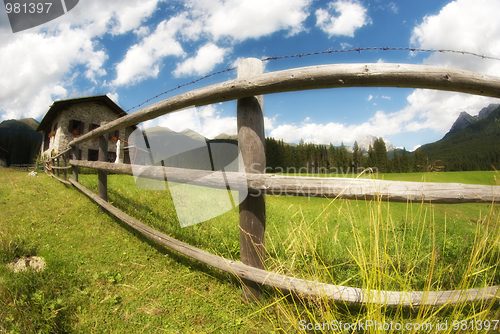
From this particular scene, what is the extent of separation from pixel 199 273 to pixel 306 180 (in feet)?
5.55

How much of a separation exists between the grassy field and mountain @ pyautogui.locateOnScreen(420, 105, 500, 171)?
3.95ft

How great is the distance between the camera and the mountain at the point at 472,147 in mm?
20188

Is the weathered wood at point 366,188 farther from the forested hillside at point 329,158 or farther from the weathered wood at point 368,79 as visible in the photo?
the forested hillside at point 329,158

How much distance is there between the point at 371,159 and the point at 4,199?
1342cm

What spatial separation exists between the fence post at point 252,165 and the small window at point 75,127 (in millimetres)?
21769

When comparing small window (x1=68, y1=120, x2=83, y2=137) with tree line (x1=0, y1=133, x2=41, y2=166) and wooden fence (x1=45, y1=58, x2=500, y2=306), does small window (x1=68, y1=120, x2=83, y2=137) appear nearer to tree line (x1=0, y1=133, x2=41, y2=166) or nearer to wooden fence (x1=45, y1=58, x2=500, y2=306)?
wooden fence (x1=45, y1=58, x2=500, y2=306)

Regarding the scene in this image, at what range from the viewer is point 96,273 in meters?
2.21

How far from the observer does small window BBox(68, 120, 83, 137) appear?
1736cm

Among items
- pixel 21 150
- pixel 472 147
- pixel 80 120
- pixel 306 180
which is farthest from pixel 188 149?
pixel 21 150

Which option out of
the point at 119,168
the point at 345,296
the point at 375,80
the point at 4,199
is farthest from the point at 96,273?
the point at 4,199

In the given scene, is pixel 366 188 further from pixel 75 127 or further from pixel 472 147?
pixel 472 147

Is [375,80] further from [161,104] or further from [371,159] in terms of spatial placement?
[371,159]

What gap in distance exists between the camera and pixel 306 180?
1598 millimetres

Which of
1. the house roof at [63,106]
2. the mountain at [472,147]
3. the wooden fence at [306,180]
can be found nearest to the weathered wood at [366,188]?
the wooden fence at [306,180]
